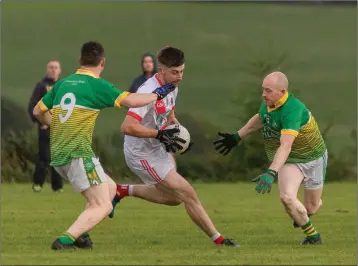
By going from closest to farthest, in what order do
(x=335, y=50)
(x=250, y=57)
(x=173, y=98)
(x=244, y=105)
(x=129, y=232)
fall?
(x=173, y=98) < (x=129, y=232) < (x=244, y=105) < (x=250, y=57) < (x=335, y=50)

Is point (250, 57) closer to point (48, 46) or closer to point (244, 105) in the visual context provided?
point (244, 105)

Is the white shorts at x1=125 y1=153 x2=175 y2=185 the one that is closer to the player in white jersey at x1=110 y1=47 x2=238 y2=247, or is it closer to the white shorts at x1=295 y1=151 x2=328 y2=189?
the player in white jersey at x1=110 y1=47 x2=238 y2=247

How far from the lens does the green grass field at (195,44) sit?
82.8 ft

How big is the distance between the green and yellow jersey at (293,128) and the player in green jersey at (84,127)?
166cm

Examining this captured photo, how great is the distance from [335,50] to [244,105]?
437 centimetres

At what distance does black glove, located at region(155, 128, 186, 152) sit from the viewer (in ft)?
37.3

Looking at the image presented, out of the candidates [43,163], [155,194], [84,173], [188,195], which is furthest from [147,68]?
[84,173]

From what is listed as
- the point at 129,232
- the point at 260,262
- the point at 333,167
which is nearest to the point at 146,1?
the point at 333,167

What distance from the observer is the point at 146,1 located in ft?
86.3

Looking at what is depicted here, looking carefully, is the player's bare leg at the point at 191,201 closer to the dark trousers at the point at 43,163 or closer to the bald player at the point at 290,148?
the bald player at the point at 290,148

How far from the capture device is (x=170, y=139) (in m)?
11.4

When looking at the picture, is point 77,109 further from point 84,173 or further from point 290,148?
point 290,148

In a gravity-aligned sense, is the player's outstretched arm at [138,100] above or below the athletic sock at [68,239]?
above

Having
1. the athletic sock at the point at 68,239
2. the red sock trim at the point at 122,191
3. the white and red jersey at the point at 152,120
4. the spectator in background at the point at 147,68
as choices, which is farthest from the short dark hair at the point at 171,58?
the spectator in background at the point at 147,68
